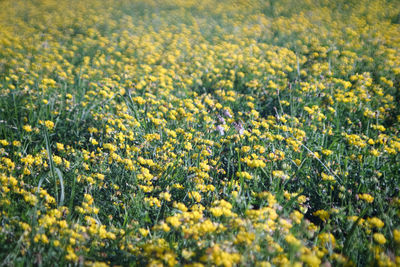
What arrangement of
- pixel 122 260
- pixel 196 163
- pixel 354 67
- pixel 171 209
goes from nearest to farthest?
pixel 122 260 → pixel 171 209 → pixel 196 163 → pixel 354 67

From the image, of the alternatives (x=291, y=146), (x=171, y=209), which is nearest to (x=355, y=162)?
(x=291, y=146)

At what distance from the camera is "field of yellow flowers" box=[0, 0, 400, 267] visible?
1836 millimetres

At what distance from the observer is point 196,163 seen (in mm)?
2736

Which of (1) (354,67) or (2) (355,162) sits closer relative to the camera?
(2) (355,162)

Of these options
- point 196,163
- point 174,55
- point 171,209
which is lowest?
point 171,209

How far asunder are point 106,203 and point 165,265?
91cm

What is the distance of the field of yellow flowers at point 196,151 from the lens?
184 cm

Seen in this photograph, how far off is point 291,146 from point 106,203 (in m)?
1.81

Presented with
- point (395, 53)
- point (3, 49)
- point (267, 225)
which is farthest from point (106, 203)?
point (395, 53)

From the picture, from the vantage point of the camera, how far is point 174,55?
18.8ft

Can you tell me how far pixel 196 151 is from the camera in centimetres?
294

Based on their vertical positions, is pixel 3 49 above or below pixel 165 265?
above

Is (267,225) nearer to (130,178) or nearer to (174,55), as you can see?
(130,178)

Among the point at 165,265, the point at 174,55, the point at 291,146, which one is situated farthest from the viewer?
the point at 174,55
